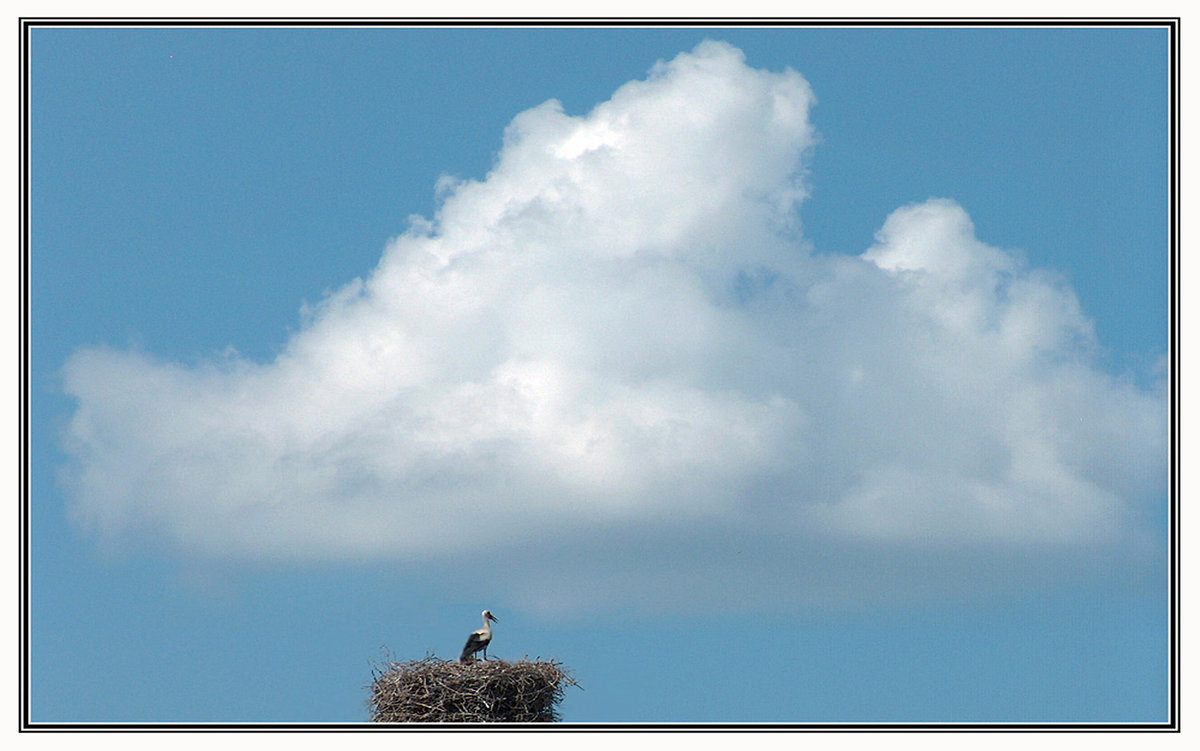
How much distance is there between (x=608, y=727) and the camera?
21.1m

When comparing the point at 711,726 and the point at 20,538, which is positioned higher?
the point at 20,538

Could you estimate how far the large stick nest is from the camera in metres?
23.8

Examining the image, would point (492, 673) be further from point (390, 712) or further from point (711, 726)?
point (711, 726)

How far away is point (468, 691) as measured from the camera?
77.8 ft

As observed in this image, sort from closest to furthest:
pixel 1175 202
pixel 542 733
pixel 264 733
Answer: pixel 264 733, pixel 542 733, pixel 1175 202

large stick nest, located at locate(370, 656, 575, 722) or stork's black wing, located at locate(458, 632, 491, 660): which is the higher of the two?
stork's black wing, located at locate(458, 632, 491, 660)

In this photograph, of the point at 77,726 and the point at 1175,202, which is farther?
the point at 1175,202

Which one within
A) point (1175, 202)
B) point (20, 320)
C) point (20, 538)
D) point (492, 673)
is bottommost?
point (492, 673)

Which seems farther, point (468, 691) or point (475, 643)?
point (475, 643)

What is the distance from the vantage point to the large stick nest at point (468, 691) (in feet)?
77.9

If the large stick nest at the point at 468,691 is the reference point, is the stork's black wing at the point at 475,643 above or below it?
above

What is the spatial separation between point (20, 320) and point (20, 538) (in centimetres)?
353

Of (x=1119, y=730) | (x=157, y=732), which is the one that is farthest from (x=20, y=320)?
(x=1119, y=730)

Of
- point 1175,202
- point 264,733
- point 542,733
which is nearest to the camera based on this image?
point 264,733
